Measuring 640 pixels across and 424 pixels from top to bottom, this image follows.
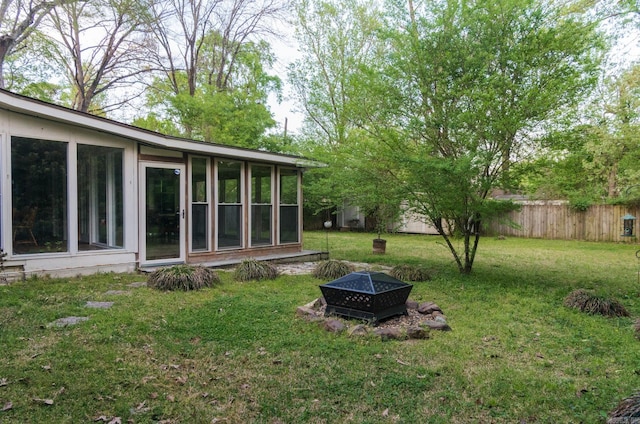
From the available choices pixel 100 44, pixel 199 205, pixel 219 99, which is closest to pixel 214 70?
pixel 219 99

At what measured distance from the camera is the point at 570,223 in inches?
557

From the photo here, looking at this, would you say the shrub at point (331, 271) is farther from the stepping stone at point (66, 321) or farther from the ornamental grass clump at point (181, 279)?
the stepping stone at point (66, 321)

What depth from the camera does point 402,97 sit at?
670 cm

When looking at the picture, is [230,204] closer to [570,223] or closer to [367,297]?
[367,297]

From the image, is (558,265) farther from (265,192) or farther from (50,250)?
(50,250)

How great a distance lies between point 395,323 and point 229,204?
4867mm

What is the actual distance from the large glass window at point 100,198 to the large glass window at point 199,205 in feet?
4.01

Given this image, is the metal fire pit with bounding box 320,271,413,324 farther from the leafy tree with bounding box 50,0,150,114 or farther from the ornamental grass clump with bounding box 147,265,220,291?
the leafy tree with bounding box 50,0,150,114

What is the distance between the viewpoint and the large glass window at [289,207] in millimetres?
8992

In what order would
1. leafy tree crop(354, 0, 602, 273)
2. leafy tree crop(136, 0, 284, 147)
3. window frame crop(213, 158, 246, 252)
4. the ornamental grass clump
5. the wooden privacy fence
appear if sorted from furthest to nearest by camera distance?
leafy tree crop(136, 0, 284, 147), the wooden privacy fence, window frame crop(213, 158, 246, 252), leafy tree crop(354, 0, 602, 273), the ornamental grass clump

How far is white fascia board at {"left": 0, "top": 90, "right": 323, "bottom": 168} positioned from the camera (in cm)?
528

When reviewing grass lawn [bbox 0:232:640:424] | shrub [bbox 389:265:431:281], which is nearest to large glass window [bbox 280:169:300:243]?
Answer: shrub [bbox 389:265:431:281]

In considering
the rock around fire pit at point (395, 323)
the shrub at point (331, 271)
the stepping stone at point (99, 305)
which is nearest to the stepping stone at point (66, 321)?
the stepping stone at point (99, 305)

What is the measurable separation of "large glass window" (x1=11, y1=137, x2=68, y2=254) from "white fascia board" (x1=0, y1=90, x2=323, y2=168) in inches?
18.0
